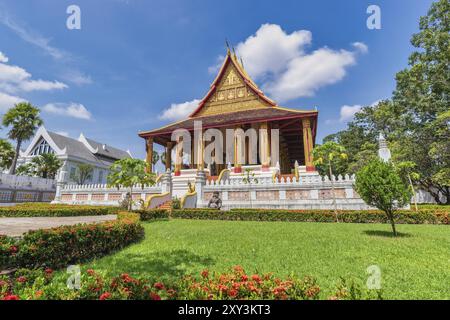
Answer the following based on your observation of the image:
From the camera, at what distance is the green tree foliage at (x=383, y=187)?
7867 millimetres

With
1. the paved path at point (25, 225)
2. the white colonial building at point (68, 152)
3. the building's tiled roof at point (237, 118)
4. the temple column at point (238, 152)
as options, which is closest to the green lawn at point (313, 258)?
the paved path at point (25, 225)

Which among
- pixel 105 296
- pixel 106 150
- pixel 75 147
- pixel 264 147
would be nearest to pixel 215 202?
pixel 264 147

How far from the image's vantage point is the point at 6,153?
29.8m

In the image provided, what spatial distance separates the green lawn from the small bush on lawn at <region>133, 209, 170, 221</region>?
573 centimetres

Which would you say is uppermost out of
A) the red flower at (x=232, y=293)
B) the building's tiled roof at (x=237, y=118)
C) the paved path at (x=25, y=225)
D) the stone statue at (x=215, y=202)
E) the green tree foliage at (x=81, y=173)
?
the building's tiled roof at (x=237, y=118)

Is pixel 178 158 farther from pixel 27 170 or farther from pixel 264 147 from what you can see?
pixel 27 170

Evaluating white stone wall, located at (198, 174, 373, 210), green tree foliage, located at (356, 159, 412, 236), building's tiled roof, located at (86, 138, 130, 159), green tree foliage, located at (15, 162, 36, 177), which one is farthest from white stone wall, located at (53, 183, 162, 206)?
building's tiled roof, located at (86, 138, 130, 159)

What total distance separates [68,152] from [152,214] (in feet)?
101

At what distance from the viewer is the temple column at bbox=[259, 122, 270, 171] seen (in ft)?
71.2

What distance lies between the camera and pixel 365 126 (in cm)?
3966

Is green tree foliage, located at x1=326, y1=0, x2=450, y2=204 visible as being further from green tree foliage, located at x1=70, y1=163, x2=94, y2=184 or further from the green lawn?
green tree foliage, located at x1=70, y1=163, x2=94, y2=184

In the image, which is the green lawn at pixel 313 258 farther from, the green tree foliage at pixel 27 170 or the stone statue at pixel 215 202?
the green tree foliage at pixel 27 170

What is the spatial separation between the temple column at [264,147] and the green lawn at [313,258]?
14.1 meters
